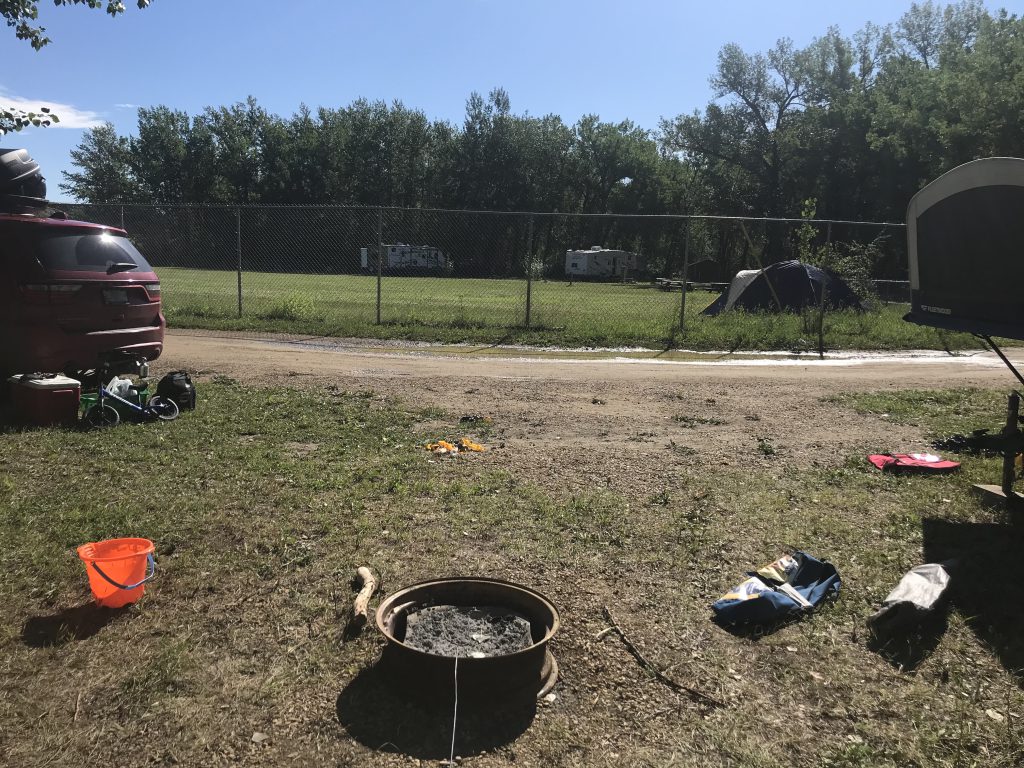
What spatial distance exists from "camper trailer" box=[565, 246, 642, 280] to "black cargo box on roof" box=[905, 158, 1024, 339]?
1374 inches

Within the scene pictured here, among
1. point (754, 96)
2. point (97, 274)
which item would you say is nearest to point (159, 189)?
point (754, 96)

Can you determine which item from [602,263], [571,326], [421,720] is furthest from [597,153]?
[421,720]

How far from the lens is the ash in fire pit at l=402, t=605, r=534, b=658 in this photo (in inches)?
117

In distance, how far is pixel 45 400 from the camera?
623 cm

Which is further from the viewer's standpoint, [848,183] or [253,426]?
[848,183]

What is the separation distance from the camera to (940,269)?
17.1 ft

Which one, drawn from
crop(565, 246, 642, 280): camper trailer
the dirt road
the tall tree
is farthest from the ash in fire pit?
the tall tree

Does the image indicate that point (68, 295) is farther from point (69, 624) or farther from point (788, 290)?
point (788, 290)

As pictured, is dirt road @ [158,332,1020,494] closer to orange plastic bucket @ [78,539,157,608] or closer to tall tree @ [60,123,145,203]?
orange plastic bucket @ [78,539,157,608]

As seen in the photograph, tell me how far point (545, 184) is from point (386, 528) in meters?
64.9

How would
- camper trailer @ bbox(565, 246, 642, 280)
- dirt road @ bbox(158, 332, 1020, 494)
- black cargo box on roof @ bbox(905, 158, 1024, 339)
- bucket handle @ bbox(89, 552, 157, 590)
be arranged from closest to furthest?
bucket handle @ bbox(89, 552, 157, 590)
black cargo box on roof @ bbox(905, 158, 1024, 339)
dirt road @ bbox(158, 332, 1020, 494)
camper trailer @ bbox(565, 246, 642, 280)

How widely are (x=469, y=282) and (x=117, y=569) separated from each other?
83.0ft

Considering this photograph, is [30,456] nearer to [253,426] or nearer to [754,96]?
[253,426]

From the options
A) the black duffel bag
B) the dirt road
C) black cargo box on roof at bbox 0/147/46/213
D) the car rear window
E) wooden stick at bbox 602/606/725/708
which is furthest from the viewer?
black cargo box on roof at bbox 0/147/46/213
